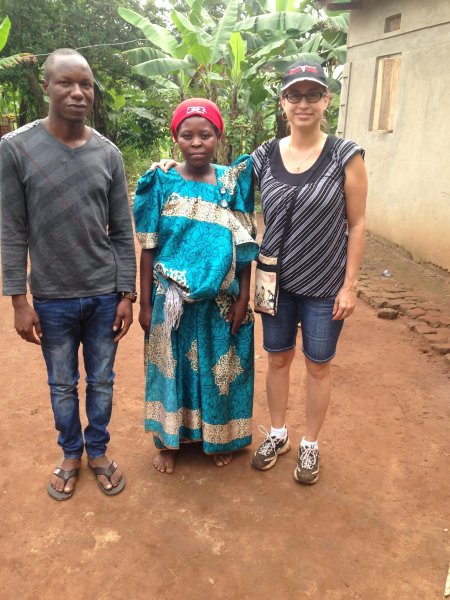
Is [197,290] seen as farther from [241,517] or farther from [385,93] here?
[385,93]

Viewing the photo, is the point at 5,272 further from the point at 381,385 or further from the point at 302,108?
the point at 381,385

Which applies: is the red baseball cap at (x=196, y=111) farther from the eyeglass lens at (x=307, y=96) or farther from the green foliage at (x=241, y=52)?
the green foliage at (x=241, y=52)

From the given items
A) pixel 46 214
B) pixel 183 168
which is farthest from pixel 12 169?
pixel 183 168

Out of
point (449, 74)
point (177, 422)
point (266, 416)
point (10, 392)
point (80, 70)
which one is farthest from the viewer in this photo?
point (449, 74)

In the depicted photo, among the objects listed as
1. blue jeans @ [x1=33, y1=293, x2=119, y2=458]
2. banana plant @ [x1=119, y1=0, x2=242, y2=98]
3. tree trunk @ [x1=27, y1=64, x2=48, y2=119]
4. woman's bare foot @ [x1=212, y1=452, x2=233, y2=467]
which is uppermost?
banana plant @ [x1=119, y1=0, x2=242, y2=98]

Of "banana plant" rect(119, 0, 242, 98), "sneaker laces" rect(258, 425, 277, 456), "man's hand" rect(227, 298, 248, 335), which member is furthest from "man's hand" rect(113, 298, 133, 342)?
"banana plant" rect(119, 0, 242, 98)

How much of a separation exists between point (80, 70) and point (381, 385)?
2656 mm

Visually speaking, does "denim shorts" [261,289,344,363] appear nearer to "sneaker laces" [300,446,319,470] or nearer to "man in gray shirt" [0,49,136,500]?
"sneaker laces" [300,446,319,470]

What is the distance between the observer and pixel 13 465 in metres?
2.55

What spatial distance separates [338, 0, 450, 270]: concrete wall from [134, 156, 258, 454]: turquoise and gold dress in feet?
14.5

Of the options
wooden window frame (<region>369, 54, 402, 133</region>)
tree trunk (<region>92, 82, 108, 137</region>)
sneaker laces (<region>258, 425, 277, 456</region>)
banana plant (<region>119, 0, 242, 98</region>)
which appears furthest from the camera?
tree trunk (<region>92, 82, 108, 137</region>)

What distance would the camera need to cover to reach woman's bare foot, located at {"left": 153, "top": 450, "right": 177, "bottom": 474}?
99.7 inches

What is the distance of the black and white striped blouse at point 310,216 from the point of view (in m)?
2.08

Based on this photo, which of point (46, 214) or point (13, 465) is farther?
point (13, 465)
